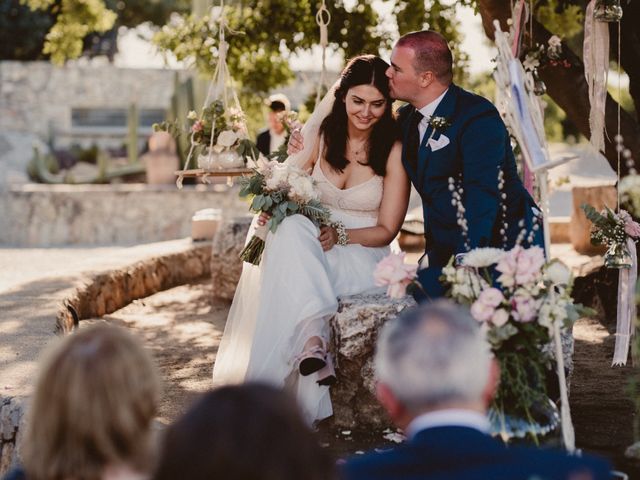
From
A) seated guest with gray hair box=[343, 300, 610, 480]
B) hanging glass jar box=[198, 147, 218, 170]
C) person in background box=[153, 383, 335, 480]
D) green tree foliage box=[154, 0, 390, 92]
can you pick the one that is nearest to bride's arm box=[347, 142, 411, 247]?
hanging glass jar box=[198, 147, 218, 170]

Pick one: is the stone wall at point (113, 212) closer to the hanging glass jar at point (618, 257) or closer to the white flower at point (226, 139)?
the white flower at point (226, 139)

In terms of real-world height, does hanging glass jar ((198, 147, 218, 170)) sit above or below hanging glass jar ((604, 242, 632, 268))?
above

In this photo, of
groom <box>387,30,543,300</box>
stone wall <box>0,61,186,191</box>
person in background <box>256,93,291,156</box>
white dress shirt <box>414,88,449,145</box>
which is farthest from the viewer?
stone wall <box>0,61,186,191</box>

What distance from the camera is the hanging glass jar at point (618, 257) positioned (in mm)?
6328

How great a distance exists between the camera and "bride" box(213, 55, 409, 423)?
502 cm

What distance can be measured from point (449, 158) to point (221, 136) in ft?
7.59

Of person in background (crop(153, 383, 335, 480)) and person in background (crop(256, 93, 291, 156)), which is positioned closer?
person in background (crop(153, 383, 335, 480))

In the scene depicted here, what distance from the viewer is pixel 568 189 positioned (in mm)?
18859

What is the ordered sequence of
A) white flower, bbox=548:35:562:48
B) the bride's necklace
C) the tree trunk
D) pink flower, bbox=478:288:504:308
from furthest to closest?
the tree trunk
white flower, bbox=548:35:562:48
the bride's necklace
pink flower, bbox=478:288:504:308

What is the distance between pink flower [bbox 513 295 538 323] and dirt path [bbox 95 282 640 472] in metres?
0.89

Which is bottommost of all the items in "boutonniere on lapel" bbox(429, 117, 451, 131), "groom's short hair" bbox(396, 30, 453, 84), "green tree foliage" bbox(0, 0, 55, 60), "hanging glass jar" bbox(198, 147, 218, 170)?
"hanging glass jar" bbox(198, 147, 218, 170)

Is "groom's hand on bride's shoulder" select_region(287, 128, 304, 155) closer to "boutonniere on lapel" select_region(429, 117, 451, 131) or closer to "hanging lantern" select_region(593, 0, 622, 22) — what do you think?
"boutonniere on lapel" select_region(429, 117, 451, 131)

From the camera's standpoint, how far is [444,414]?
2.14 m

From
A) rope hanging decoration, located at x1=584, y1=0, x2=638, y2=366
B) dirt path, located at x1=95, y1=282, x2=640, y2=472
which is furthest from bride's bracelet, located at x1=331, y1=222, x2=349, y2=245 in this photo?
rope hanging decoration, located at x1=584, y1=0, x2=638, y2=366
